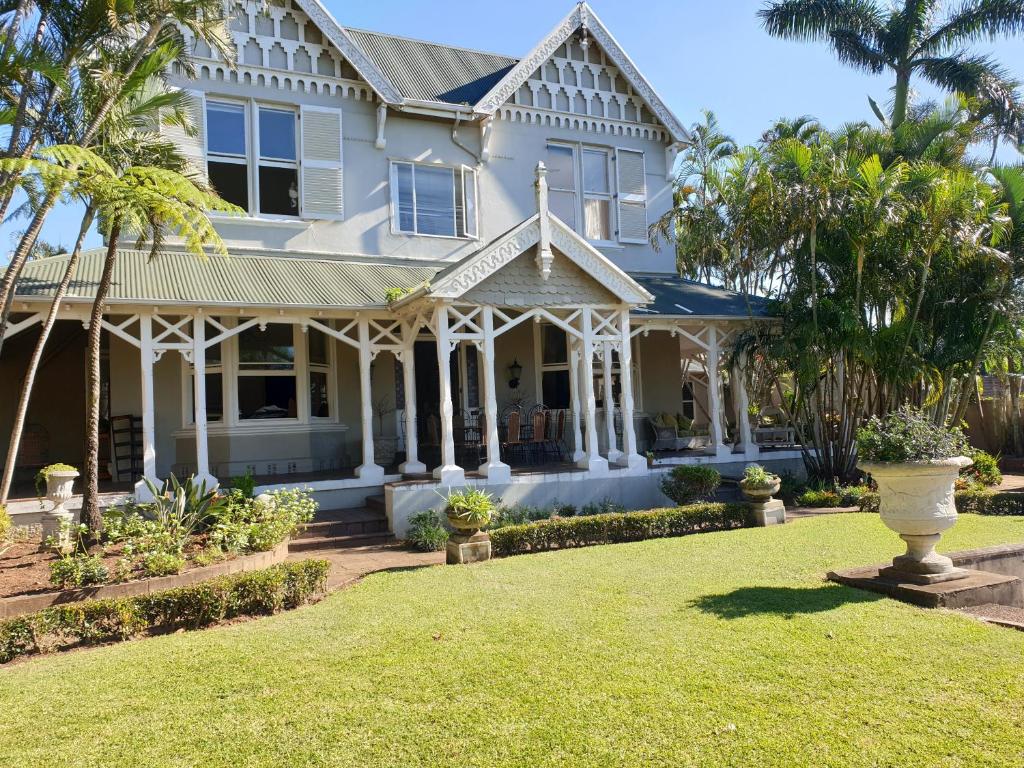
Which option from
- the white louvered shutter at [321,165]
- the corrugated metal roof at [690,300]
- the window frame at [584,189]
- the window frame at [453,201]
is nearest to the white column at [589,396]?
the corrugated metal roof at [690,300]

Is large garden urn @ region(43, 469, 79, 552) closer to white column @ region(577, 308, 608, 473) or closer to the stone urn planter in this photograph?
white column @ region(577, 308, 608, 473)

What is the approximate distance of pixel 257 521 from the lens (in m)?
9.45

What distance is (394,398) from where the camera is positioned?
14656 millimetres

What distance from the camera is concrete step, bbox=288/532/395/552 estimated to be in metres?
10.3

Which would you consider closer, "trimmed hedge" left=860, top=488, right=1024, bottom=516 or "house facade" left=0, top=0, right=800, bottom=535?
"house facade" left=0, top=0, right=800, bottom=535

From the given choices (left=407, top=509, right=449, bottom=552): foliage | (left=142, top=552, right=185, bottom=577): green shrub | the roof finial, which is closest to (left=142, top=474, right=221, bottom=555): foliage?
(left=142, top=552, right=185, bottom=577): green shrub

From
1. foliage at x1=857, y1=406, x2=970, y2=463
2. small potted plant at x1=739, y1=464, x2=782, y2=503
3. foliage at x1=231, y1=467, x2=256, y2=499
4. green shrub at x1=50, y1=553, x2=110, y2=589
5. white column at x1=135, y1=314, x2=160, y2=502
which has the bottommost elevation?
green shrub at x1=50, y1=553, x2=110, y2=589

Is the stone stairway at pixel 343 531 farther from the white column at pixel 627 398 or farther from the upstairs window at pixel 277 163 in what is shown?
the upstairs window at pixel 277 163

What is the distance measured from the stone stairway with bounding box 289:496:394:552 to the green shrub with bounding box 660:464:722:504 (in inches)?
186

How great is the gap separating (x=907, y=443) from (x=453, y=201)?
10.7m

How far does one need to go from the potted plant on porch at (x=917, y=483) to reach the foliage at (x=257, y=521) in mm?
6613

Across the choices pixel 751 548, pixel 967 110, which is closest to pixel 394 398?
pixel 751 548

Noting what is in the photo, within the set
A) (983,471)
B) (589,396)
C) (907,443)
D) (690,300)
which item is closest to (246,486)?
(589,396)

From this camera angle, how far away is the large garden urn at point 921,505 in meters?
6.69
